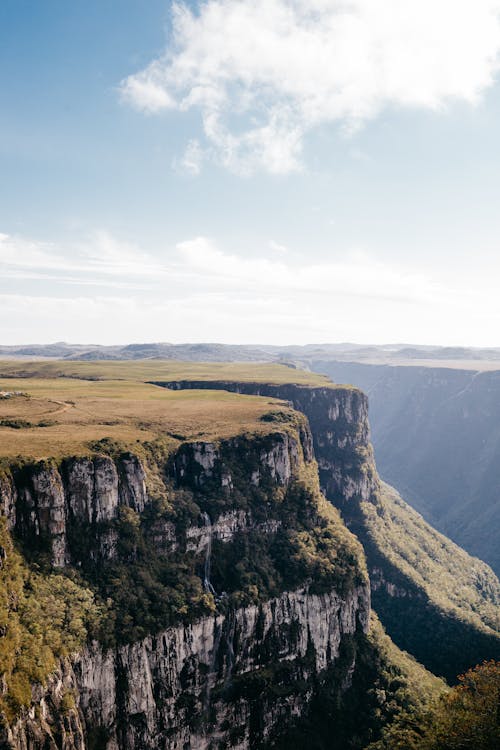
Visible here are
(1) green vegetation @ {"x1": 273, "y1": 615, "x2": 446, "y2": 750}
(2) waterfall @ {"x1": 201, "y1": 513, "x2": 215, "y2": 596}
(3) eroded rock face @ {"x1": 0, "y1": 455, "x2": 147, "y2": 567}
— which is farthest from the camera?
(2) waterfall @ {"x1": 201, "y1": 513, "x2": 215, "y2": 596}

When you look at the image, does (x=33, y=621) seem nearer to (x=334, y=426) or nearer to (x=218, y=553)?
(x=218, y=553)

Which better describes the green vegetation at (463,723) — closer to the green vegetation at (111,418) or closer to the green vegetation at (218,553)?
the green vegetation at (218,553)

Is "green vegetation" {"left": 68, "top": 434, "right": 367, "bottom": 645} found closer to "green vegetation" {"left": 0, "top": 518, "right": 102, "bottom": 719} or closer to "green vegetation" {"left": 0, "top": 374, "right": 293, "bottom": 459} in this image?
"green vegetation" {"left": 0, "top": 518, "right": 102, "bottom": 719}

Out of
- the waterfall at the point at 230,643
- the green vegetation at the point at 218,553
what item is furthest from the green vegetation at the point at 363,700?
the waterfall at the point at 230,643

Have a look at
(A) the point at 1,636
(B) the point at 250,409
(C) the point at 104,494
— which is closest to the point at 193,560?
(C) the point at 104,494

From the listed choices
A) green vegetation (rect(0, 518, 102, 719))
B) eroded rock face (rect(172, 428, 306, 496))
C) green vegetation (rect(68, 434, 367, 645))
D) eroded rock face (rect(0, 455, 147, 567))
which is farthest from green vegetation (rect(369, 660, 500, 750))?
eroded rock face (rect(0, 455, 147, 567))

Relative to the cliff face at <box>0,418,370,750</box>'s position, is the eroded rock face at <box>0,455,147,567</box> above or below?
above

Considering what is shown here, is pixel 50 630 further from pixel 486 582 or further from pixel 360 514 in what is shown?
pixel 486 582
